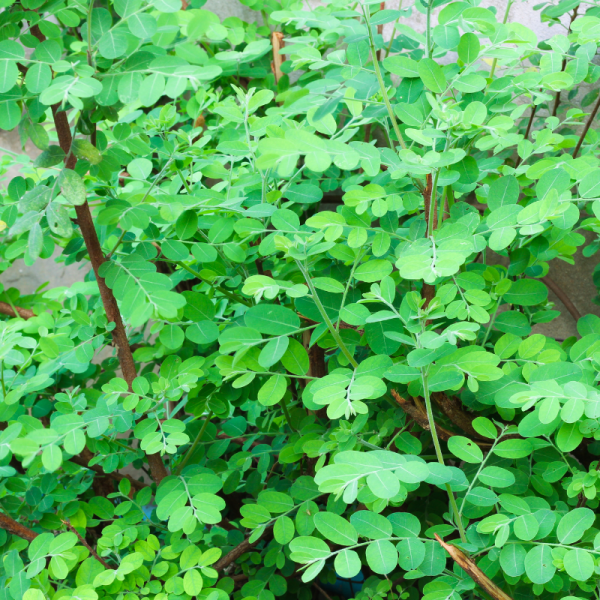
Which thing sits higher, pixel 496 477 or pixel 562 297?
pixel 496 477

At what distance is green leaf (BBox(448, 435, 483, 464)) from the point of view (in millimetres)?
796

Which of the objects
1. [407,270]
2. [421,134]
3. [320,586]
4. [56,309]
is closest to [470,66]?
[421,134]

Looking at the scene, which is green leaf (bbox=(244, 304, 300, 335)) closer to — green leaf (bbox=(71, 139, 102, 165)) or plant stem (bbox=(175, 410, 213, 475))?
plant stem (bbox=(175, 410, 213, 475))

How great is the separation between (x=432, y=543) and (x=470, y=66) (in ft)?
2.37

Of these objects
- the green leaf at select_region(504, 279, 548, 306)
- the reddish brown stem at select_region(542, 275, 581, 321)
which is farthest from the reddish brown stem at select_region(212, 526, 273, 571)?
the reddish brown stem at select_region(542, 275, 581, 321)

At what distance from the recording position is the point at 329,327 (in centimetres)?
79

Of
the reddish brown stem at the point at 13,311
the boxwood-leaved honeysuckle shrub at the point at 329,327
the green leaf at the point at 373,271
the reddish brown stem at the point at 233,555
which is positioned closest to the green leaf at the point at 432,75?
the boxwood-leaved honeysuckle shrub at the point at 329,327

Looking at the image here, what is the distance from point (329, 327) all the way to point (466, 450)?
272 mm

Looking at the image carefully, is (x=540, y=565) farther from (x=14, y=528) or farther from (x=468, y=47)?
(x=14, y=528)

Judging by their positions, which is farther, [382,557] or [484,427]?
[484,427]

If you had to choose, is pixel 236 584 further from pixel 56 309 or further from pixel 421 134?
pixel 421 134

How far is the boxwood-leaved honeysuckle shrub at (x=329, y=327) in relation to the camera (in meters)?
0.73

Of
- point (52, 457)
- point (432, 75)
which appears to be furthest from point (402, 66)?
point (52, 457)

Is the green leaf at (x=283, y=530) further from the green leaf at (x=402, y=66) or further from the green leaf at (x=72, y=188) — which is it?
the green leaf at (x=402, y=66)
